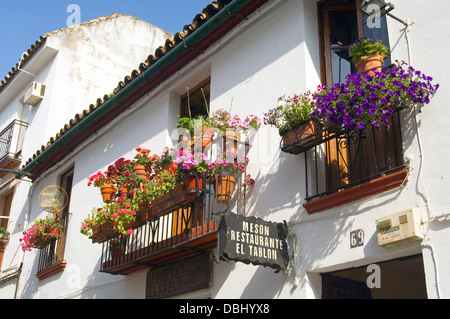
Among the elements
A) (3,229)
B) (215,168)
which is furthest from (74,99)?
(215,168)

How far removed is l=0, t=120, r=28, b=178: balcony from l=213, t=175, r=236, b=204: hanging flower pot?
8.36 meters

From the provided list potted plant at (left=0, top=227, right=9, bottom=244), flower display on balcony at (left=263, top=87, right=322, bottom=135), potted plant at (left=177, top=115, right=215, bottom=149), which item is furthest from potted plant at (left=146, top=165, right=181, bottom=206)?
potted plant at (left=0, top=227, right=9, bottom=244)

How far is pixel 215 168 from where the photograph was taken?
6.46m

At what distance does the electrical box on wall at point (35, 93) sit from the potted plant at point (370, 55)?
9.69 meters

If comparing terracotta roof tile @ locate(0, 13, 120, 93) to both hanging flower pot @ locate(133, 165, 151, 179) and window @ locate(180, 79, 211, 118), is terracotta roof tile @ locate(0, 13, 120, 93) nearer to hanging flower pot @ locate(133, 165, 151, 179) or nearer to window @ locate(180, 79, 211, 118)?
window @ locate(180, 79, 211, 118)

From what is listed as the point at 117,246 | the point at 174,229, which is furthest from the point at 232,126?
the point at 117,246

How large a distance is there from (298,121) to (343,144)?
558 millimetres

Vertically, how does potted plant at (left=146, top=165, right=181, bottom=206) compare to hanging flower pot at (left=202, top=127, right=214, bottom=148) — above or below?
below

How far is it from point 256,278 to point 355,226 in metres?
1.31

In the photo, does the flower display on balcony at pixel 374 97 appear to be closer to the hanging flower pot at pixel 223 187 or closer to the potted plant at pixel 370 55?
the potted plant at pixel 370 55

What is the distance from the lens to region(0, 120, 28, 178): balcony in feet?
44.3
